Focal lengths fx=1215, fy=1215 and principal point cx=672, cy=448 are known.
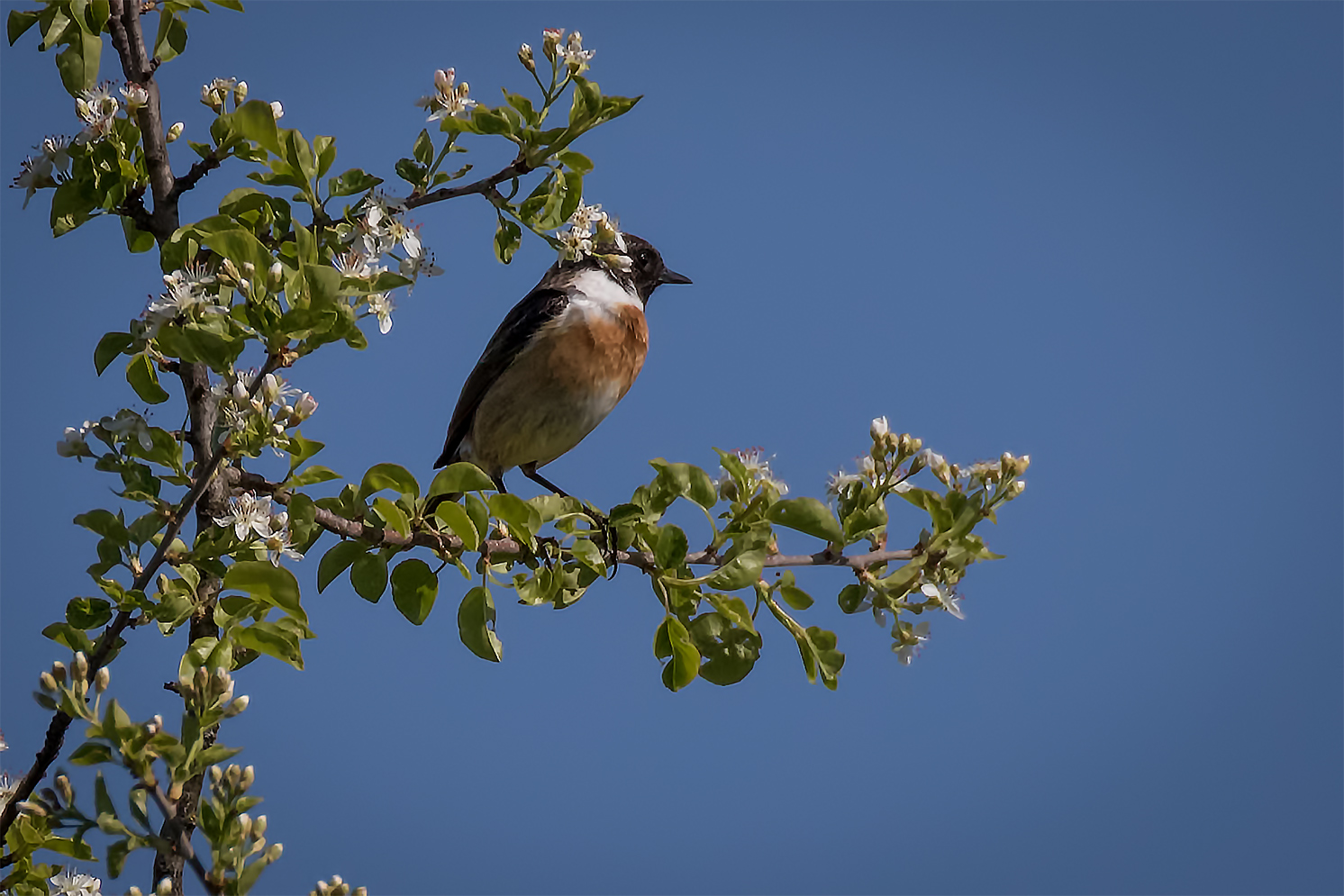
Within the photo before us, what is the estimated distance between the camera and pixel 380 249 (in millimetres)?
2703

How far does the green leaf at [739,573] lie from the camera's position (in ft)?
9.08

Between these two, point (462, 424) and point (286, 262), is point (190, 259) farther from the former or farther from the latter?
point (462, 424)

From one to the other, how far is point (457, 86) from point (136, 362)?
3.31ft

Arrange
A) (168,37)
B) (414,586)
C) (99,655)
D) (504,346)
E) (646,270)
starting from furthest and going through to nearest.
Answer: (646,270) < (504,346) < (168,37) < (414,586) < (99,655)

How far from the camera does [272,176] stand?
2848 mm

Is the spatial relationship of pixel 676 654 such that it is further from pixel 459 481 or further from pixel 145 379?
pixel 145 379

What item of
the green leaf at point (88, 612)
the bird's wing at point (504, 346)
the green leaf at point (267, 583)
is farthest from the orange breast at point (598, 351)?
the green leaf at point (267, 583)

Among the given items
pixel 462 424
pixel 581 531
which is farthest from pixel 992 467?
pixel 462 424

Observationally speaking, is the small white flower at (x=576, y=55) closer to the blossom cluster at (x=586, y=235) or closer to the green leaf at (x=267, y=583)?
the blossom cluster at (x=586, y=235)

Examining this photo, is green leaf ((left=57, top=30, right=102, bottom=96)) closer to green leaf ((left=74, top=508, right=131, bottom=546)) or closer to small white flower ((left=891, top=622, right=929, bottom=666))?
green leaf ((left=74, top=508, right=131, bottom=546))

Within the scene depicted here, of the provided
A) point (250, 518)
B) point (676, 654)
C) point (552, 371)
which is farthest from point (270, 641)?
point (552, 371)

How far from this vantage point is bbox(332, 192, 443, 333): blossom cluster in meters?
2.53

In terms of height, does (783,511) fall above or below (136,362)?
below

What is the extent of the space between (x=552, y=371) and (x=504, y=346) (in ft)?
1.22
